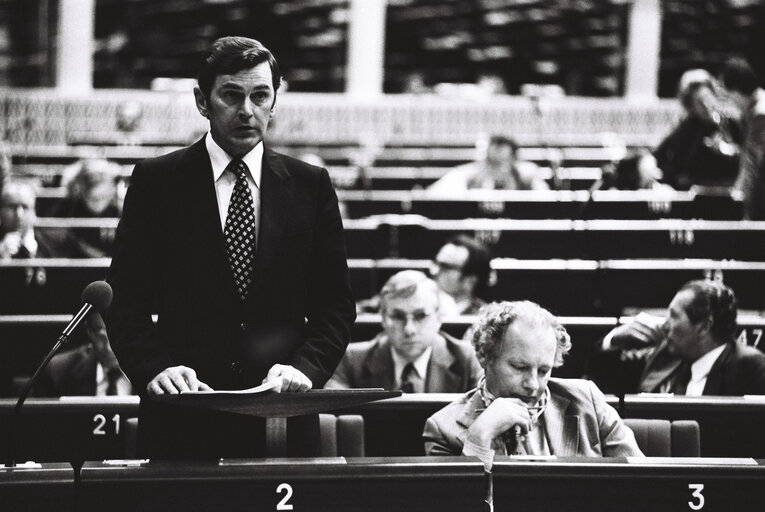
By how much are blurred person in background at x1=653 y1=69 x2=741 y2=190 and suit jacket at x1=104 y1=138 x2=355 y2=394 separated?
617cm

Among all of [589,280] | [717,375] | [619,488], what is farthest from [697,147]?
[619,488]

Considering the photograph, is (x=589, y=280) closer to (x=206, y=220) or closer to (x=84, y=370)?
(x=84, y=370)

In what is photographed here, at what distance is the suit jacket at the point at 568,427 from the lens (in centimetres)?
266

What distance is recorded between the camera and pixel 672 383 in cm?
389

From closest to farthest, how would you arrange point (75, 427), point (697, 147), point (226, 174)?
point (226, 174), point (75, 427), point (697, 147)

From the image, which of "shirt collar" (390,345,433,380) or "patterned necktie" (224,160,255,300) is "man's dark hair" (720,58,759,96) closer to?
"shirt collar" (390,345,433,380)

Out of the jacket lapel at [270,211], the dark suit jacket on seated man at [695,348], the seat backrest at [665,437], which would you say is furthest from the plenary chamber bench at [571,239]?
the jacket lapel at [270,211]

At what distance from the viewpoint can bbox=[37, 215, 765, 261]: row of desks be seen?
655 centimetres

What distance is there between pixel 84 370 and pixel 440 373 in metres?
1.28

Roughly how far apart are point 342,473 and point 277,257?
57 centimetres

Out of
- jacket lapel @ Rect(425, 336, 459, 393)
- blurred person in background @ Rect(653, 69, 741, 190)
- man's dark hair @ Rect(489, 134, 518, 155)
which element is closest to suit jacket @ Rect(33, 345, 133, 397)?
jacket lapel @ Rect(425, 336, 459, 393)

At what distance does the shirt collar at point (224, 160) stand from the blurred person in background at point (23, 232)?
405cm

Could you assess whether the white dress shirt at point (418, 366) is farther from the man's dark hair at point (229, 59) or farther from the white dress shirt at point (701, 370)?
the man's dark hair at point (229, 59)

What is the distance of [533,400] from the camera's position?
2730mm
